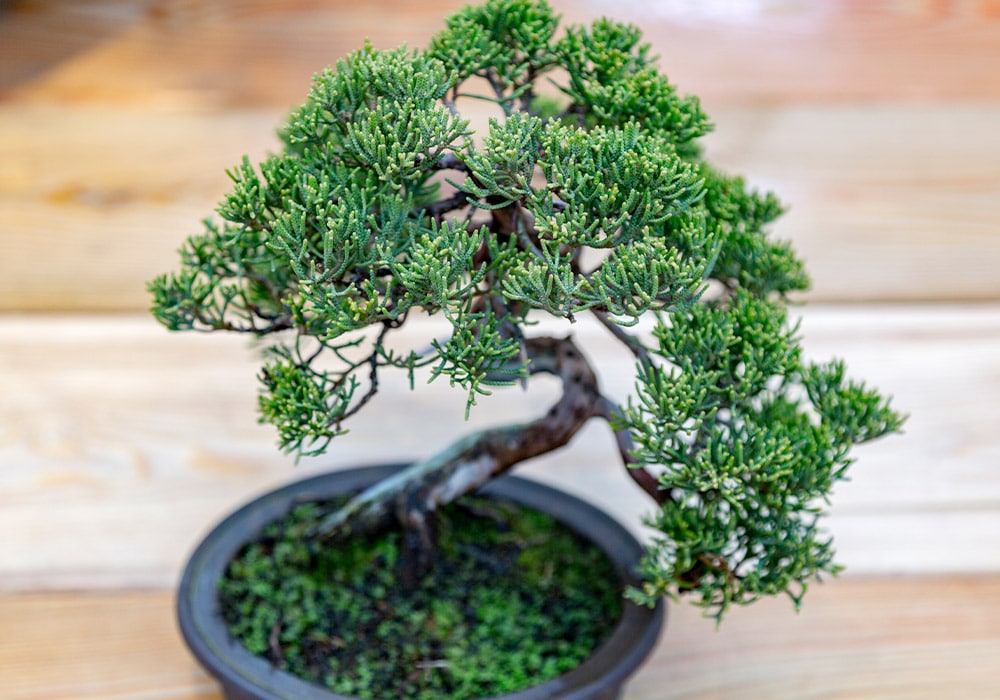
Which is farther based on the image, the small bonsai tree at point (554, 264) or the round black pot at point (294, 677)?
the round black pot at point (294, 677)

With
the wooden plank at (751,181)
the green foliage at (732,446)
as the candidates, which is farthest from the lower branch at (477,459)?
the wooden plank at (751,181)

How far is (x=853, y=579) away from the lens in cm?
137

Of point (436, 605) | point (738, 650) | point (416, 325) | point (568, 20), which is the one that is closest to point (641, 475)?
point (436, 605)

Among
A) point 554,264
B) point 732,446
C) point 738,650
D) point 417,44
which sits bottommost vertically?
point 738,650

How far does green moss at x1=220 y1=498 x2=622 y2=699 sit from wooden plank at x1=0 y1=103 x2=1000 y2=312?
544 mm

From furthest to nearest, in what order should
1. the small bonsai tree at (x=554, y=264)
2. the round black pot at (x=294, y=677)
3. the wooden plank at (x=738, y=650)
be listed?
1. the wooden plank at (x=738, y=650)
2. the round black pot at (x=294, y=677)
3. the small bonsai tree at (x=554, y=264)

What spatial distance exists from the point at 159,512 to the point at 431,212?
0.74 m

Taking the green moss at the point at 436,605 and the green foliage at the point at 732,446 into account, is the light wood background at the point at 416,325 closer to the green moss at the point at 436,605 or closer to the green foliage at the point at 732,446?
the green moss at the point at 436,605

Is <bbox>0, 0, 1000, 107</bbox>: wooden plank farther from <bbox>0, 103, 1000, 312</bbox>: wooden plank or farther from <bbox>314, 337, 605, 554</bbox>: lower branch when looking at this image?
<bbox>314, 337, 605, 554</bbox>: lower branch

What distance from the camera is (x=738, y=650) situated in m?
1.19

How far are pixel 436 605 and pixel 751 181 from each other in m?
0.77

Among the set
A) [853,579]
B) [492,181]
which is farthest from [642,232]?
[853,579]

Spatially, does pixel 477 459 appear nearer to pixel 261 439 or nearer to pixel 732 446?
pixel 732 446

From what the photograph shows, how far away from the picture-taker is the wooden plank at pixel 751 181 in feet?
4.68
